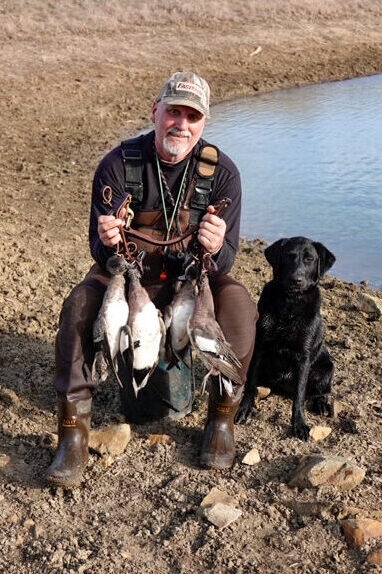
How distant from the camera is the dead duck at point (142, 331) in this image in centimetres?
383

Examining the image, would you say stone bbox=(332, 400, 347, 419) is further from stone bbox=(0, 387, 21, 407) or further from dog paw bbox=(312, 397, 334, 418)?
stone bbox=(0, 387, 21, 407)

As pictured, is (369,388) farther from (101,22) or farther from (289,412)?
(101,22)

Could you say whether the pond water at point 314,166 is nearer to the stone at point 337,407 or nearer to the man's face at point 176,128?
the stone at point 337,407

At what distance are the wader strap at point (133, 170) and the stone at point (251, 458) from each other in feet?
4.92

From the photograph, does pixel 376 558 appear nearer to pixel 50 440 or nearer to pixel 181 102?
pixel 50 440

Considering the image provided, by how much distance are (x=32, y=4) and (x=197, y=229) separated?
17.7 metres

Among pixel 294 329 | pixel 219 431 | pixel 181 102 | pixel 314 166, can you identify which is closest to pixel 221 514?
pixel 219 431

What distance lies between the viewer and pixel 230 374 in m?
4.14

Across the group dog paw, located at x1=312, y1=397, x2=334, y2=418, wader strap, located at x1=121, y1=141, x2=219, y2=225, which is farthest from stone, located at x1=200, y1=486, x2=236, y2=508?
wader strap, located at x1=121, y1=141, x2=219, y2=225

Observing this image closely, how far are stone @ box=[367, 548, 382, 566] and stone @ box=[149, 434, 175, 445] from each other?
1.33m

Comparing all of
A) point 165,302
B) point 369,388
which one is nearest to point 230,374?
point 165,302

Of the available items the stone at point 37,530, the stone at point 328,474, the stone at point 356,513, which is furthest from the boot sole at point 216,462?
the stone at point 37,530

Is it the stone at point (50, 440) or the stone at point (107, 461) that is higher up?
the stone at point (107, 461)

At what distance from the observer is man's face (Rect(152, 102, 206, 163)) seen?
4352 millimetres
